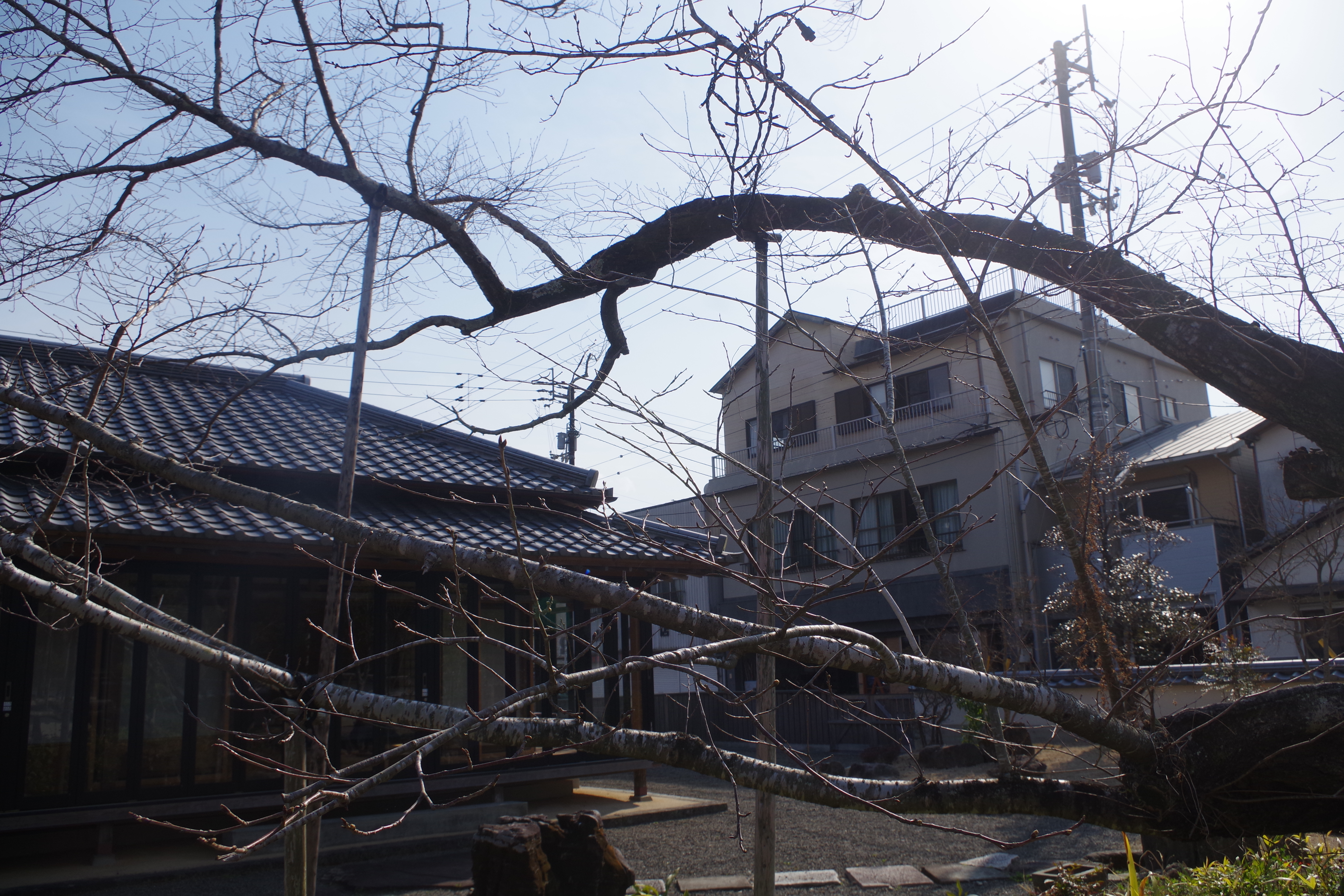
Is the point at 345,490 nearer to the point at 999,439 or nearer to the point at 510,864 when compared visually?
the point at 510,864

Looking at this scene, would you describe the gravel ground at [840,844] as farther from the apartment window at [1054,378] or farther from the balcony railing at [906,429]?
A: the apartment window at [1054,378]

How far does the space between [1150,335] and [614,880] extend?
546 centimetres

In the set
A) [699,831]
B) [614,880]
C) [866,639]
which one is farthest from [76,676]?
[866,639]

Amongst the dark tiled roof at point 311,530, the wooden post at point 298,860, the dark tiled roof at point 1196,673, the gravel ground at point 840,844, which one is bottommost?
the gravel ground at point 840,844

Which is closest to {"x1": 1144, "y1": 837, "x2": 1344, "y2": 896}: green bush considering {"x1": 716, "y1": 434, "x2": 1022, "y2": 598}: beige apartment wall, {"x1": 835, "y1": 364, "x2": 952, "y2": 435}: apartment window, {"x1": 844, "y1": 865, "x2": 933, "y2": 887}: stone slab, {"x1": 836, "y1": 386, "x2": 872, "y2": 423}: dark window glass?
{"x1": 844, "y1": 865, "x2": 933, "y2": 887}: stone slab

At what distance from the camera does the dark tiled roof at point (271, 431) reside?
30.1ft

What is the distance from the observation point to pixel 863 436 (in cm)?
2338

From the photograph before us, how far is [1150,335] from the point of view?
390 centimetres

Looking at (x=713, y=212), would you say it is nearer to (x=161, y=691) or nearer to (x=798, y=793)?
(x=798, y=793)

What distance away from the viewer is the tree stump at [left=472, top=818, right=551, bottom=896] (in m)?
6.52

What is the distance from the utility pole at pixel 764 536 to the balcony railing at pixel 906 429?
499 inches

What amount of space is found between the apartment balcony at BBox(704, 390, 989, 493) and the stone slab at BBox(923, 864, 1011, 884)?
10.8 m

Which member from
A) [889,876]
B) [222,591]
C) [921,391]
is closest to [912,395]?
[921,391]

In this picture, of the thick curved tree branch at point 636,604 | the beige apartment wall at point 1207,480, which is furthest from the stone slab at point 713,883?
the beige apartment wall at point 1207,480
